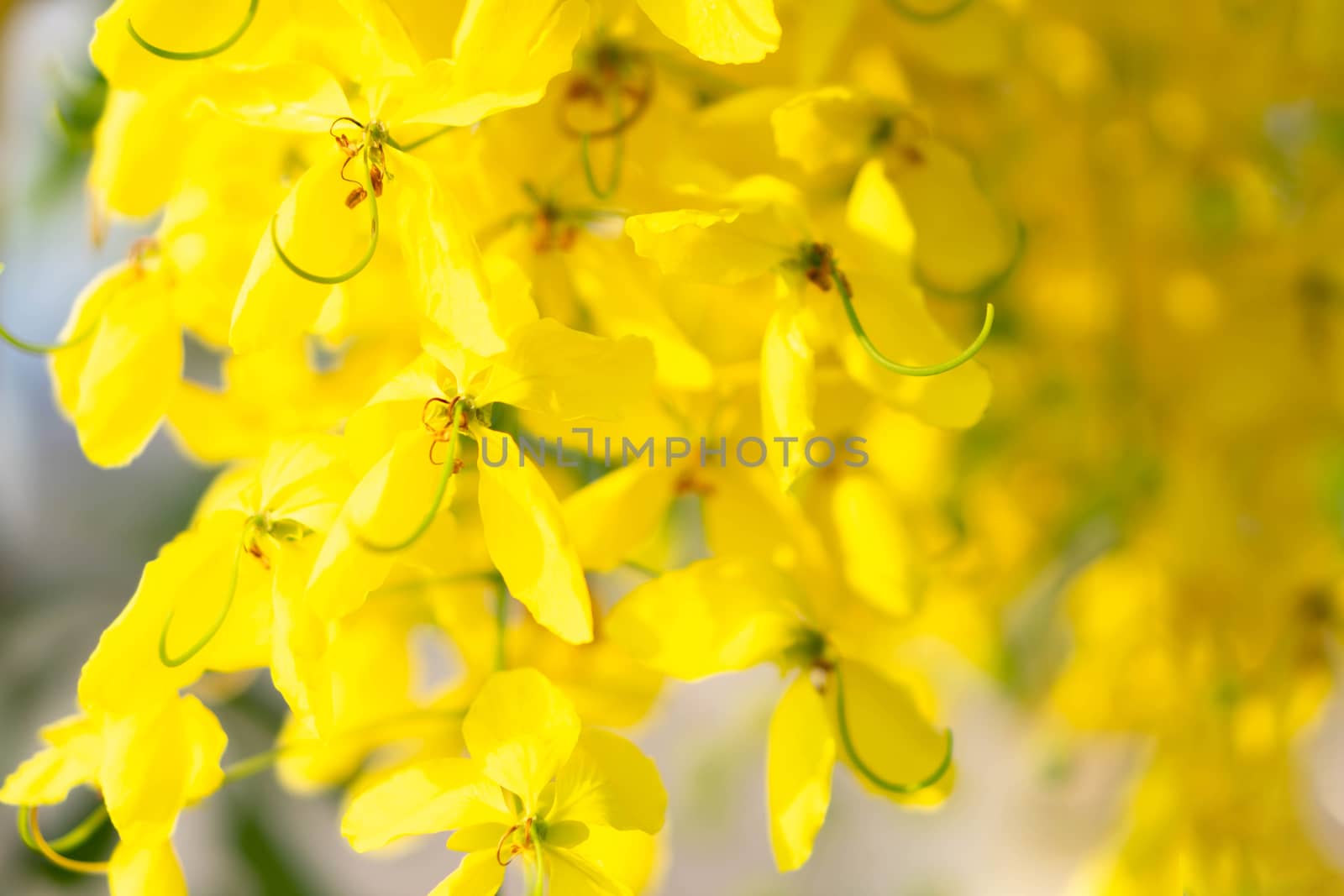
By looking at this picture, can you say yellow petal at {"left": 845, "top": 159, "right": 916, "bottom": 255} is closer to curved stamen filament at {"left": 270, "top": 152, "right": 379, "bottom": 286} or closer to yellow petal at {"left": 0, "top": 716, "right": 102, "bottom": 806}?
curved stamen filament at {"left": 270, "top": 152, "right": 379, "bottom": 286}

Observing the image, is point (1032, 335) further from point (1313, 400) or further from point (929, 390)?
point (929, 390)

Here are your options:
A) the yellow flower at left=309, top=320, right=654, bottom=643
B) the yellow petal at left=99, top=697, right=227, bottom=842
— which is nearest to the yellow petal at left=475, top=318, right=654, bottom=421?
the yellow flower at left=309, top=320, right=654, bottom=643

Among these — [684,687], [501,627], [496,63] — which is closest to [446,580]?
[501,627]

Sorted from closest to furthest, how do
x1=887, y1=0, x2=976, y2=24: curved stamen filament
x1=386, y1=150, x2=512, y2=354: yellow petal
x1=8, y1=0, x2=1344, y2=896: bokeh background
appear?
x1=386, y1=150, x2=512, y2=354: yellow petal
x1=887, y1=0, x2=976, y2=24: curved stamen filament
x1=8, y1=0, x2=1344, y2=896: bokeh background

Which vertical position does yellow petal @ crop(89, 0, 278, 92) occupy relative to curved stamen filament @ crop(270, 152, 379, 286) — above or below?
above

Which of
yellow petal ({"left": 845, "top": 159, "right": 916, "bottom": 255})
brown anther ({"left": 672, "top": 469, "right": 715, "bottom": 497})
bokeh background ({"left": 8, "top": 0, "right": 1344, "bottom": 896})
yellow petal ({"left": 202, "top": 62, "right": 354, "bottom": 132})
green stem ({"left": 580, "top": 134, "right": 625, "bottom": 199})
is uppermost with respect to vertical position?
yellow petal ({"left": 202, "top": 62, "right": 354, "bottom": 132})

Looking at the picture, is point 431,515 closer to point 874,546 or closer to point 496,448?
point 496,448
